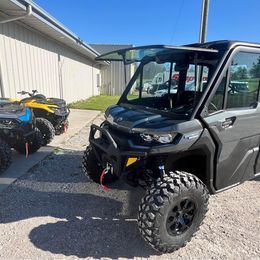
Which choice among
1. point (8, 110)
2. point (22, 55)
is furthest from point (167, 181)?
point (22, 55)

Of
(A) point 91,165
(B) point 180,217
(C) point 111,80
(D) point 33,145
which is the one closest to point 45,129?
(D) point 33,145

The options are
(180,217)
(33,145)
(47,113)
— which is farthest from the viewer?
(47,113)

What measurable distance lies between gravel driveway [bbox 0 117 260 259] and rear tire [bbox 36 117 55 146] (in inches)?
69.7

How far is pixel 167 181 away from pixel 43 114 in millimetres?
4718

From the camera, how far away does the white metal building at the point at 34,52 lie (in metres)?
7.15

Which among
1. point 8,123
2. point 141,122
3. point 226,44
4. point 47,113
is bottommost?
point 47,113

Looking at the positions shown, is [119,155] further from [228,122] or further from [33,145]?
[33,145]

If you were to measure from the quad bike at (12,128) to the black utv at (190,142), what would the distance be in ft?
5.62

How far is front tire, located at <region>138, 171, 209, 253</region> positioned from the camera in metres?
2.56

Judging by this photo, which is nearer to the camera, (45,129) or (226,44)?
(226,44)

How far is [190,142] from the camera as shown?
2.68m

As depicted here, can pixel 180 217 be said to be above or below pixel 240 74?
below

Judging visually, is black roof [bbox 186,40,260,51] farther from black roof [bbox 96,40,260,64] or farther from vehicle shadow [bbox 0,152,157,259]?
vehicle shadow [bbox 0,152,157,259]

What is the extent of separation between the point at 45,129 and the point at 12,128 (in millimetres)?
1676
